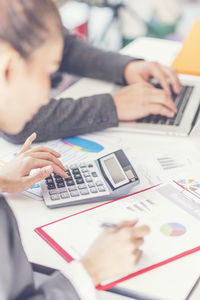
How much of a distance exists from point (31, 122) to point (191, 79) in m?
0.55

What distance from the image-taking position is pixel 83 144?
3.51ft

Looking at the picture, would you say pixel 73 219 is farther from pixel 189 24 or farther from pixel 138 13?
pixel 189 24

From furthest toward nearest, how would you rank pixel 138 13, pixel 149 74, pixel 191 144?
pixel 138 13
pixel 149 74
pixel 191 144

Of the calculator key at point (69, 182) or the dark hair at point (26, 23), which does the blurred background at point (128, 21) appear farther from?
the dark hair at point (26, 23)

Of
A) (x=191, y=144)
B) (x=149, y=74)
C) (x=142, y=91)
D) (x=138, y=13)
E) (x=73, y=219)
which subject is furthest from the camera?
(x=138, y=13)

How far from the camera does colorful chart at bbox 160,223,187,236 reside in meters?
0.78

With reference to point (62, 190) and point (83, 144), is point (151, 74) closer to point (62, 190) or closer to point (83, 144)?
point (83, 144)

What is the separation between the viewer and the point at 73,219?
814 mm

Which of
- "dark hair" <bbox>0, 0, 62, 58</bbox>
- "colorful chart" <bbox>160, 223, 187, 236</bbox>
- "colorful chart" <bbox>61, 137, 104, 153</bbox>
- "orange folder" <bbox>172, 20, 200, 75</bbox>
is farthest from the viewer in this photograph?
"orange folder" <bbox>172, 20, 200, 75</bbox>

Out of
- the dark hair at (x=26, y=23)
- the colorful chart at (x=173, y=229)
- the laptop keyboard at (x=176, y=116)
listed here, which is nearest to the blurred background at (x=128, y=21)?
the laptop keyboard at (x=176, y=116)

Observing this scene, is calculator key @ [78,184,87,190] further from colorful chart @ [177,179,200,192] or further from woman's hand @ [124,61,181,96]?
woman's hand @ [124,61,181,96]

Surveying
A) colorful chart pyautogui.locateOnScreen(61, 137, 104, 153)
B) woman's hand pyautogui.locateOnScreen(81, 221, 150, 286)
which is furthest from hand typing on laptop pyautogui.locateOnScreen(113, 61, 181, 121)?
woman's hand pyautogui.locateOnScreen(81, 221, 150, 286)

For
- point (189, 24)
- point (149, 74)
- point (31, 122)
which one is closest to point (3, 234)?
point (31, 122)

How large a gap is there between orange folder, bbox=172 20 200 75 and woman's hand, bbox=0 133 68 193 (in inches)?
24.2
